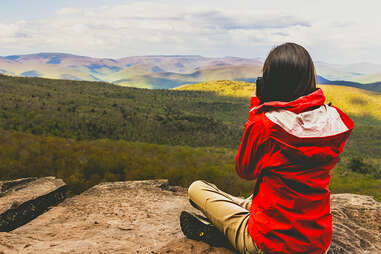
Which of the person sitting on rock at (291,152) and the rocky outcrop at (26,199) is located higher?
the person sitting on rock at (291,152)

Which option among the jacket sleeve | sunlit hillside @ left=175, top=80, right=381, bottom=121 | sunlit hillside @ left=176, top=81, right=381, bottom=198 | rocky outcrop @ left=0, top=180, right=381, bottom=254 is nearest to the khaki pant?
rocky outcrop @ left=0, top=180, right=381, bottom=254

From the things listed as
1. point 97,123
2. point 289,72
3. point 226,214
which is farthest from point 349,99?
point 289,72

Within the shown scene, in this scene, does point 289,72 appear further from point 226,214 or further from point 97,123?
point 97,123

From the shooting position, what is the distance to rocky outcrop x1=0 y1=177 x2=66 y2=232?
4723 millimetres

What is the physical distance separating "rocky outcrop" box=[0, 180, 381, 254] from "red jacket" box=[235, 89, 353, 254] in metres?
1.00

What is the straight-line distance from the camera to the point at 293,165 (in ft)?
7.78

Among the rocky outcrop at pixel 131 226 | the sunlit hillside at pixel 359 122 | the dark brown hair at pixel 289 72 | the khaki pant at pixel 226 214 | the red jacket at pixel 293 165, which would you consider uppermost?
the dark brown hair at pixel 289 72

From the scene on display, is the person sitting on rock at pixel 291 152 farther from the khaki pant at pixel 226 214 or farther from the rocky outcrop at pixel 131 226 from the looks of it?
the rocky outcrop at pixel 131 226

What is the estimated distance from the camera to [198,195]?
11.7 feet

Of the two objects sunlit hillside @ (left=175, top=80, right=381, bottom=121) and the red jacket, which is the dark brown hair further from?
sunlit hillside @ (left=175, top=80, right=381, bottom=121)

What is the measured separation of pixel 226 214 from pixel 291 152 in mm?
1235

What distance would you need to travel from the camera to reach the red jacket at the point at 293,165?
2.29 meters

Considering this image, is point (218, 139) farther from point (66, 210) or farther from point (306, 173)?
point (306, 173)

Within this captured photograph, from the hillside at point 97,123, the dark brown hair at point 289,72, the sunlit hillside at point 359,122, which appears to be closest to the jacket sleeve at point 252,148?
the dark brown hair at point 289,72
